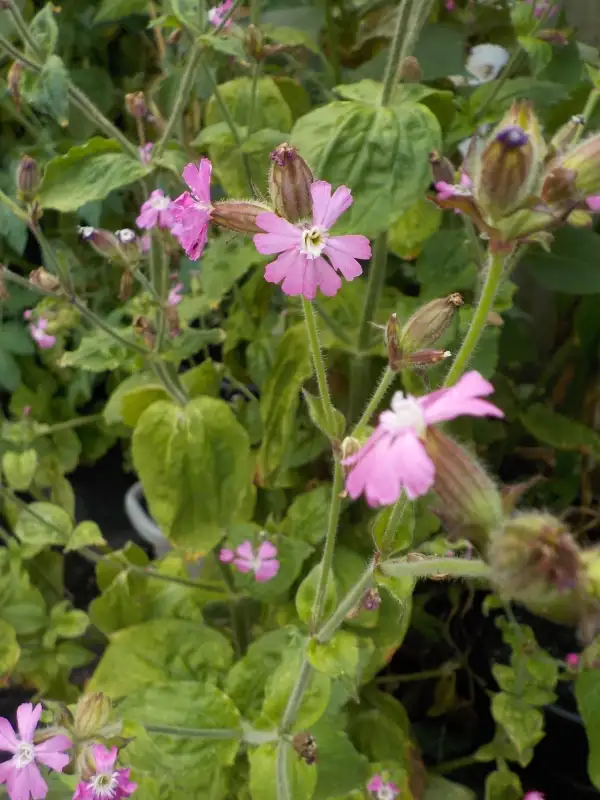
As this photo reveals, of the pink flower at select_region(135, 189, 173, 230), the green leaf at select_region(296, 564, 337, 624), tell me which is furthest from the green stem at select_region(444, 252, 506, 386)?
the pink flower at select_region(135, 189, 173, 230)

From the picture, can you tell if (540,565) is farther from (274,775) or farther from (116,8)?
(116,8)

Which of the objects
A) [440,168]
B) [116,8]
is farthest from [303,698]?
[116,8]

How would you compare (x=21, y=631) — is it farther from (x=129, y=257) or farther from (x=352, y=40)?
(x=352, y=40)

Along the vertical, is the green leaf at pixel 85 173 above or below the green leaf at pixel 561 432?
above

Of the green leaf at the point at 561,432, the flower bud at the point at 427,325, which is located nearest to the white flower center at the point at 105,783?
the flower bud at the point at 427,325

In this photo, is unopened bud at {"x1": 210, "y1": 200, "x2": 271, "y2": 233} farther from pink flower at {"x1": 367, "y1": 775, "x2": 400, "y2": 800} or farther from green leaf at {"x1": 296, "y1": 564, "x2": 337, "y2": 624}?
pink flower at {"x1": 367, "y1": 775, "x2": 400, "y2": 800}

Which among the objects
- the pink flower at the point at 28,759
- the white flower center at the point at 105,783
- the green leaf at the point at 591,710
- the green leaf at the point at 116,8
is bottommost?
the green leaf at the point at 591,710

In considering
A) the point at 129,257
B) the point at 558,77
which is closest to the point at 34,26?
the point at 129,257

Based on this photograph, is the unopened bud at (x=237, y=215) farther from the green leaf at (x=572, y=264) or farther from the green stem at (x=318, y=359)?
the green leaf at (x=572, y=264)
